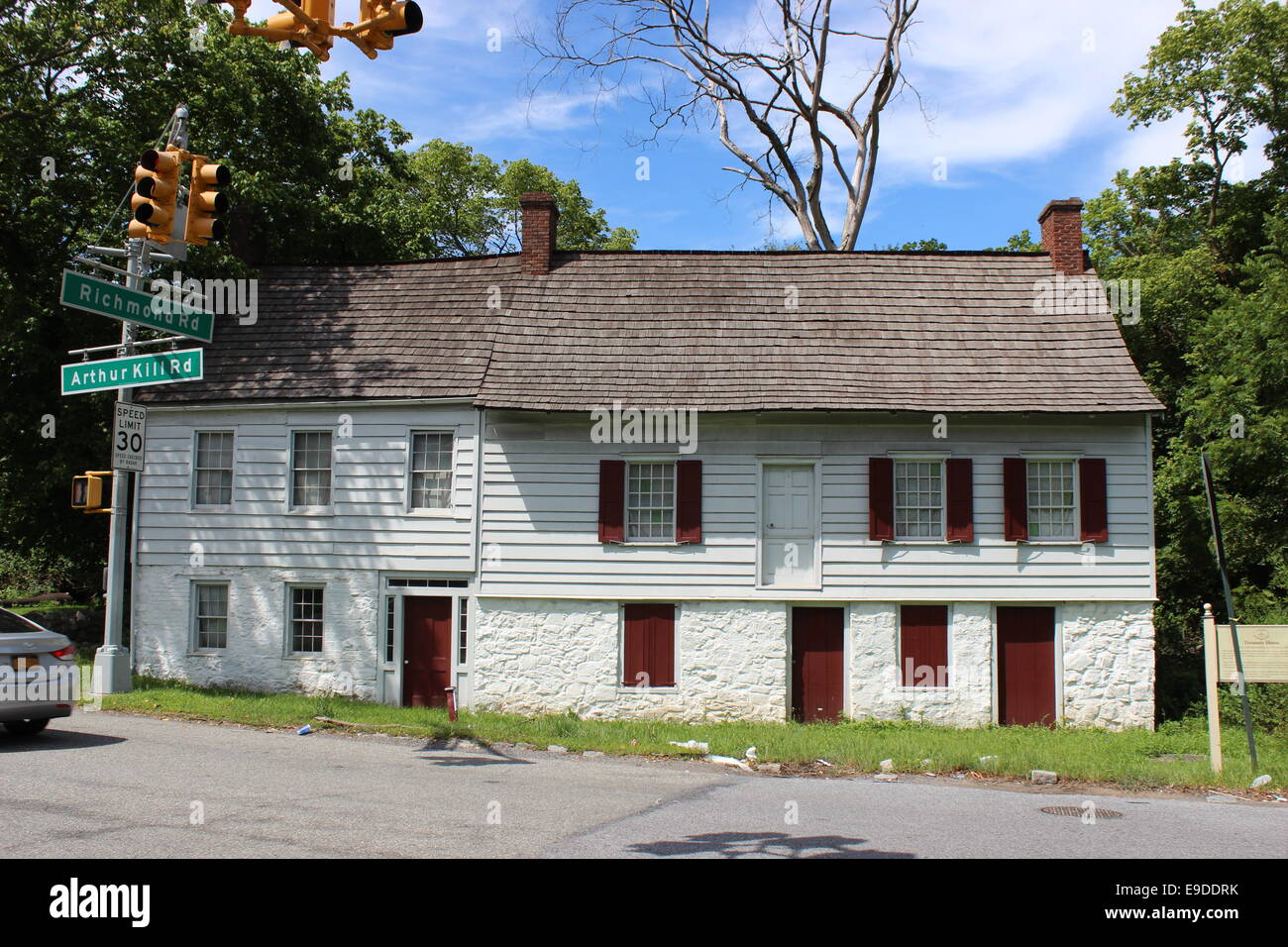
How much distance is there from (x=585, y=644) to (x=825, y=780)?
6552 millimetres

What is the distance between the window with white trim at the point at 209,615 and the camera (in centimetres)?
1962

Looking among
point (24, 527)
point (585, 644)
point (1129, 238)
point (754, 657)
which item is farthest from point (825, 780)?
point (1129, 238)

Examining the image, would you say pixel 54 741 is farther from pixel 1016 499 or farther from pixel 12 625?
pixel 1016 499

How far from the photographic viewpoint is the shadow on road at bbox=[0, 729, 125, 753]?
38.8ft

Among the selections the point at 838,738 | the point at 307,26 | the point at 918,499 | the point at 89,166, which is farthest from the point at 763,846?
the point at 89,166

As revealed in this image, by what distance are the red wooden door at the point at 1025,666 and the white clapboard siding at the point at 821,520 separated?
467 millimetres

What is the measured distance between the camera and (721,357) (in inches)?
754

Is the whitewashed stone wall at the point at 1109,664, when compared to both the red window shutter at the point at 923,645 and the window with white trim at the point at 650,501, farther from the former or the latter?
the window with white trim at the point at 650,501

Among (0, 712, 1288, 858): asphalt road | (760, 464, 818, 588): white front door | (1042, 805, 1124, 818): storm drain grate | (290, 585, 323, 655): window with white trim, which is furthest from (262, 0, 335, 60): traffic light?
(290, 585, 323, 655): window with white trim

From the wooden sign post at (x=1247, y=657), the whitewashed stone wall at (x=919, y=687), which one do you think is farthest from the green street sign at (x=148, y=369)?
the wooden sign post at (x=1247, y=657)

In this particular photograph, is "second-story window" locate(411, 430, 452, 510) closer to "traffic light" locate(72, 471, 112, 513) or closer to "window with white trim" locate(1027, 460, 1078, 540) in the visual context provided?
"traffic light" locate(72, 471, 112, 513)

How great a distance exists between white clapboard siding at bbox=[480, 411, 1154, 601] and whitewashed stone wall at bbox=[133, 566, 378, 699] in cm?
260

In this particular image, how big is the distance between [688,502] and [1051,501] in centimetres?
650

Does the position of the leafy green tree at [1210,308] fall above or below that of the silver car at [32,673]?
above
